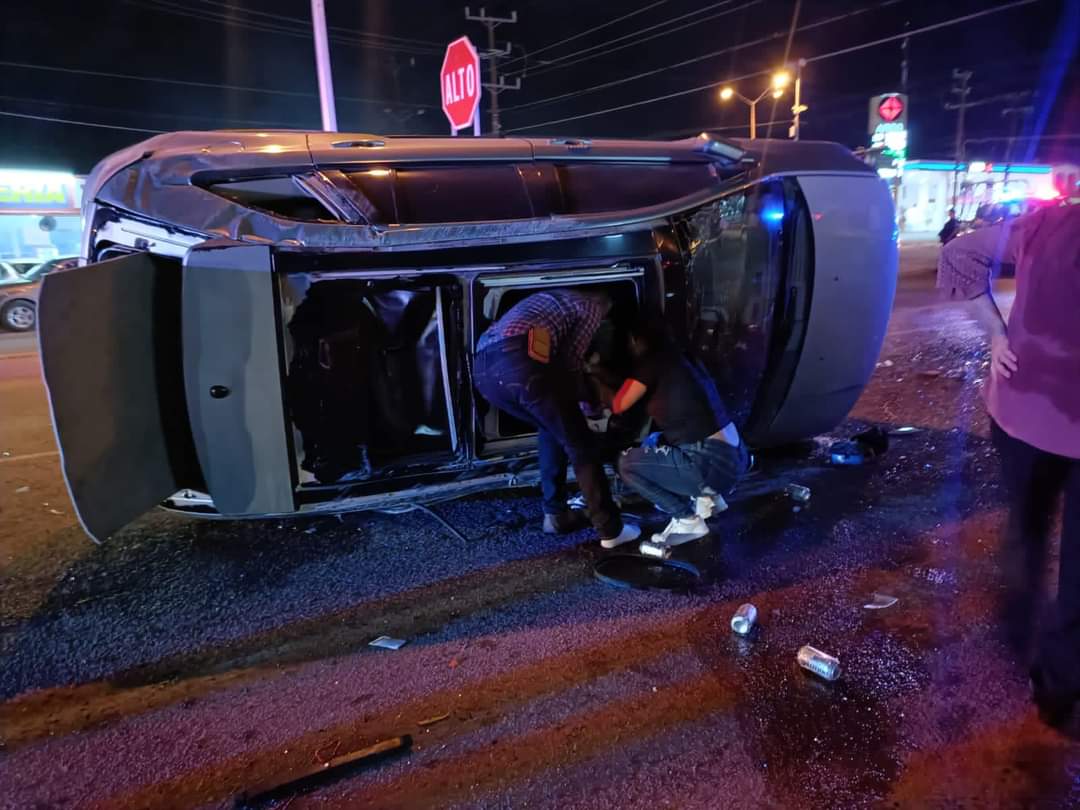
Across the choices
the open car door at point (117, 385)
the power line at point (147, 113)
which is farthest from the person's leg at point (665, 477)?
the power line at point (147, 113)

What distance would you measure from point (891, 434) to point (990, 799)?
12.3 feet

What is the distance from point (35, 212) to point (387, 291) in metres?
27.2

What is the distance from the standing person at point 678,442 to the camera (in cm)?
345

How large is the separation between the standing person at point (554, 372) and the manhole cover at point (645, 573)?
168 millimetres

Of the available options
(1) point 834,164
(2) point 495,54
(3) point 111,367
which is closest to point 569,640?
(3) point 111,367

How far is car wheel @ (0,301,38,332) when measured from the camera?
13.0 metres

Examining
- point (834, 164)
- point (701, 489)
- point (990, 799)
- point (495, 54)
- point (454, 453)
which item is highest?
point (495, 54)

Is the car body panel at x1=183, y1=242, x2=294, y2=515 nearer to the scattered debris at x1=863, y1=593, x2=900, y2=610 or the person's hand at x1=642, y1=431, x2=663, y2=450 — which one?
the person's hand at x1=642, y1=431, x2=663, y2=450

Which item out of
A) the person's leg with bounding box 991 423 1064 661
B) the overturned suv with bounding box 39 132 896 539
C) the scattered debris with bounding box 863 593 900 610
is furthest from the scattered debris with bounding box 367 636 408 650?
the person's leg with bounding box 991 423 1064 661

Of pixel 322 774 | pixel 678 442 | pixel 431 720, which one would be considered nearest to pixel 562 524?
pixel 678 442

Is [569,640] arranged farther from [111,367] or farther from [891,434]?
[891,434]

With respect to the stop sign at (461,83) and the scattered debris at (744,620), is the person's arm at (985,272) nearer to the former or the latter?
the scattered debris at (744,620)

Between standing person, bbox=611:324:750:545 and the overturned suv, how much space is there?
41 centimetres

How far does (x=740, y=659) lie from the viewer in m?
2.68
